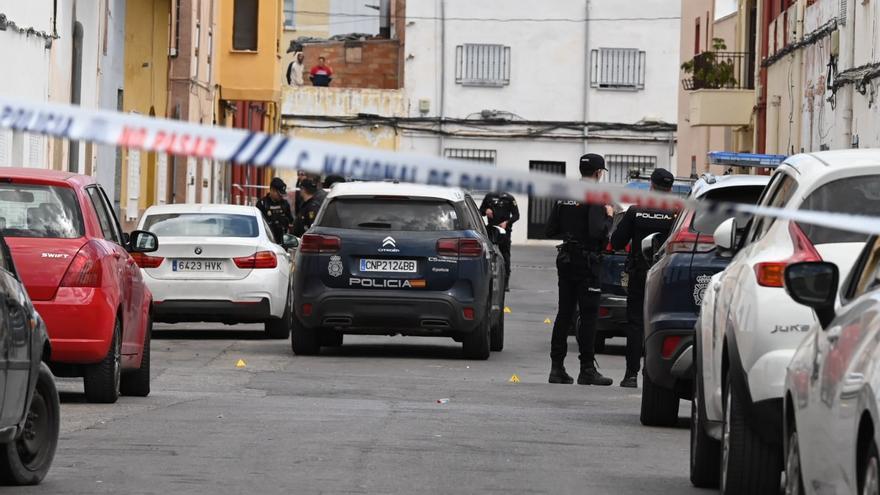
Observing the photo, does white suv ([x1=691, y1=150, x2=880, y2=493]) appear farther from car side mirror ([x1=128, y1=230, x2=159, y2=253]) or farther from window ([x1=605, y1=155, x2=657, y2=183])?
window ([x1=605, y1=155, x2=657, y2=183])

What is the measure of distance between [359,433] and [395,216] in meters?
7.81

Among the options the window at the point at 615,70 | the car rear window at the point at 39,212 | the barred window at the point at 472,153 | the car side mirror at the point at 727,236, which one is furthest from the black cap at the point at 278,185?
the window at the point at 615,70

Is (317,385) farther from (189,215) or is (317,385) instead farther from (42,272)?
(189,215)

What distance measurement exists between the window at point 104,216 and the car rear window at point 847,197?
19.6 ft

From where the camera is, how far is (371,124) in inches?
2721

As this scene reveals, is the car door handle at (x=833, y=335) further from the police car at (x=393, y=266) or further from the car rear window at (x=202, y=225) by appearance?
the car rear window at (x=202, y=225)

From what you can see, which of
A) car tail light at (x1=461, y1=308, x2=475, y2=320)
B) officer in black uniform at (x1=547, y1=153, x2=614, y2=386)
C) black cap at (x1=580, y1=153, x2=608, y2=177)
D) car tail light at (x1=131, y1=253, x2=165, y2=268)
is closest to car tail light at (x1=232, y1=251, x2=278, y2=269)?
car tail light at (x1=131, y1=253, x2=165, y2=268)

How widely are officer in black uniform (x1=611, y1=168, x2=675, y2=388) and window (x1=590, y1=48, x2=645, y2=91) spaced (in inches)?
2073

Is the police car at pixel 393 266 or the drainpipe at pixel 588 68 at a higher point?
the drainpipe at pixel 588 68

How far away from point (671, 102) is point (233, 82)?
2108 cm

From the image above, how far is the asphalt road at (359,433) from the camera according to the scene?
9977 mm

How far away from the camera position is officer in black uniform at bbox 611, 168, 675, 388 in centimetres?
1761

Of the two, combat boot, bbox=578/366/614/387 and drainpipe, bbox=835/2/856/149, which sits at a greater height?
drainpipe, bbox=835/2/856/149

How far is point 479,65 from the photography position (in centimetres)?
7006
